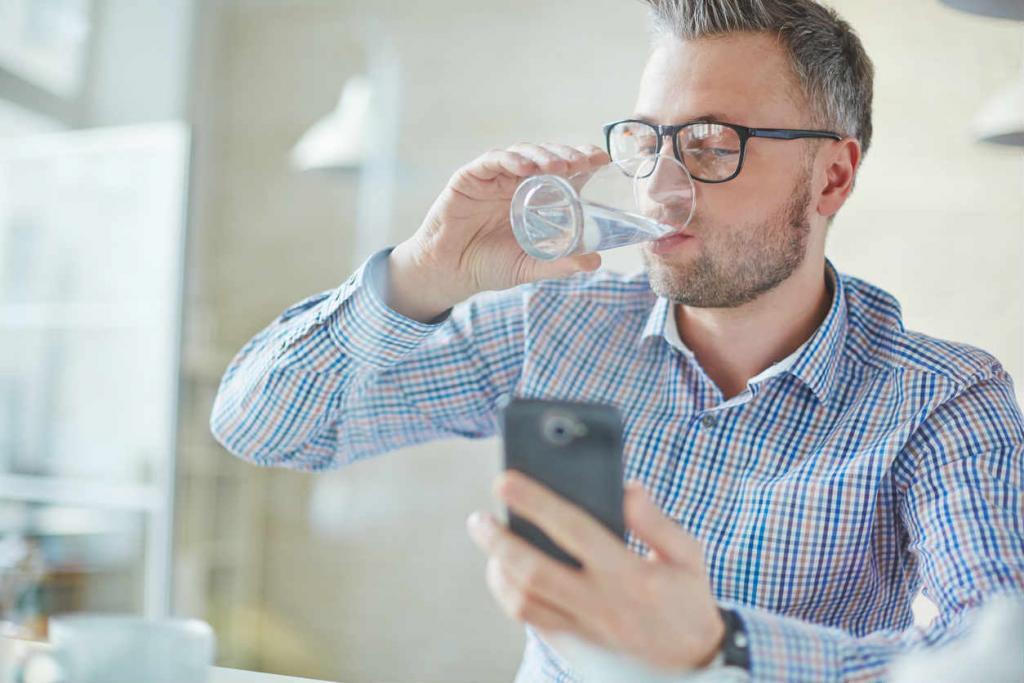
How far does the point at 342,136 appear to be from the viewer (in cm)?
169

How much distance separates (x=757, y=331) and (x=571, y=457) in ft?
1.54

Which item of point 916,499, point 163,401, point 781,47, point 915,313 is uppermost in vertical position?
point 781,47

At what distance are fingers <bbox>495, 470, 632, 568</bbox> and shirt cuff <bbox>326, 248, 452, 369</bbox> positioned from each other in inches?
15.6

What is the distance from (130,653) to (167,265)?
39.2 inches

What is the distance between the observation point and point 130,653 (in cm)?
59

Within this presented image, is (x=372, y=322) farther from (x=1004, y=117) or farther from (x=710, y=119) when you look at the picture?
(x=1004, y=117)

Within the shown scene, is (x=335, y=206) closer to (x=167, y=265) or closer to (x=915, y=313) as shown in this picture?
(x=167, y=265)

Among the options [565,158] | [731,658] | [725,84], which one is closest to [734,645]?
[731,658]

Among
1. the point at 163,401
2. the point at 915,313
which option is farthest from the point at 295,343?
the point at 163,401

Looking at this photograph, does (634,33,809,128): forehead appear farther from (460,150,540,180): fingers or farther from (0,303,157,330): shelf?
(0,303,157,330): shelf

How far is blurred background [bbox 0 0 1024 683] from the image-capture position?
861mm

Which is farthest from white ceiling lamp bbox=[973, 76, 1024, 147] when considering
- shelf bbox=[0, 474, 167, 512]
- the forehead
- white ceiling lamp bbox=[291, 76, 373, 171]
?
shelf bbox=[0, 474, 167, 512]

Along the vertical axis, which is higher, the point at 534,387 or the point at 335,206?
the point at 335,206

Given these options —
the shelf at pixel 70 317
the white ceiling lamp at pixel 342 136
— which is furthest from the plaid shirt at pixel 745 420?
the white ceiling lamp at pixel 342 136
